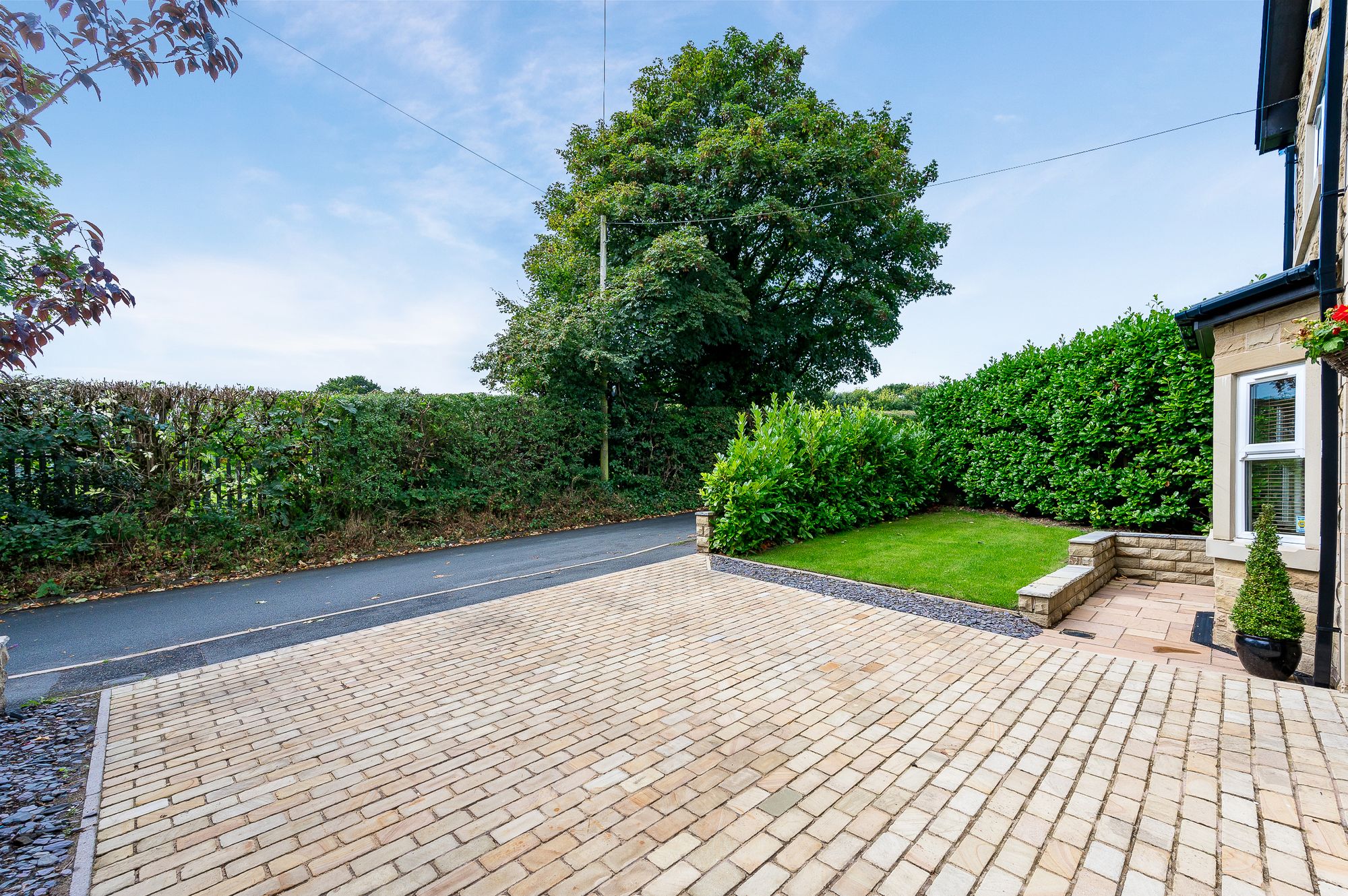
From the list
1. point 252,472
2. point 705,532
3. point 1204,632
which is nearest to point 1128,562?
point 1204,632

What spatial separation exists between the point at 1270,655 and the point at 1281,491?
171 cm

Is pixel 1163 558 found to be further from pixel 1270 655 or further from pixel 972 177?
pixel 972 177

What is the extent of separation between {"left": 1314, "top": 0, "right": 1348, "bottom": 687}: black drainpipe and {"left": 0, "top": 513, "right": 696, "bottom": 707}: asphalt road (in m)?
6.53

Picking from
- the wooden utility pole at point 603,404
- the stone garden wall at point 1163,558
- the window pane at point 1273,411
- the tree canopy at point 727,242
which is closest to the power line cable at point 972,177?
the tree canopy at point 727,242

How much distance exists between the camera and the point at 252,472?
830 centimetres

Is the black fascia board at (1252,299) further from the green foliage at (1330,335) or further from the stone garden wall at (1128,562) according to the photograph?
the stone garden wall at (1128,562)

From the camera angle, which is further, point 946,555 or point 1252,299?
point 946,555

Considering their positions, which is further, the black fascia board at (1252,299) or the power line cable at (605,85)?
the power line cable at (605,85)

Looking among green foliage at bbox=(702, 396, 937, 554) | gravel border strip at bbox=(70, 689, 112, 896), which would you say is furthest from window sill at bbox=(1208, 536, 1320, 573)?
gravel border strip at bbox=(70, 689, 112, 896)

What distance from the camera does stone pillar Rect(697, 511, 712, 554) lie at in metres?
8.39

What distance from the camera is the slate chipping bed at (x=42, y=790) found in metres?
2.23

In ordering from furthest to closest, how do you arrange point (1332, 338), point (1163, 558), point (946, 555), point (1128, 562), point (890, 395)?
point (890, 395) < point (946, 555) < point (1128, 562) < point (1163, 558) < point (1332, 338)

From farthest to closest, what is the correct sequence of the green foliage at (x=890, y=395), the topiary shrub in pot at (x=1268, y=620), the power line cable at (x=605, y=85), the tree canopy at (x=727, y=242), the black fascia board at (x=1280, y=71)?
the green foliage at (x=890, y=395) → the power line cable at (x=605, y=85) → the tree canopy at (x=727, y=242) → the black fascia board at (x=1280, y=71) → the topiary shrub in pot at (x=1268, y=620)

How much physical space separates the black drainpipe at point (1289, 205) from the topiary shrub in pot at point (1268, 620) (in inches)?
239
